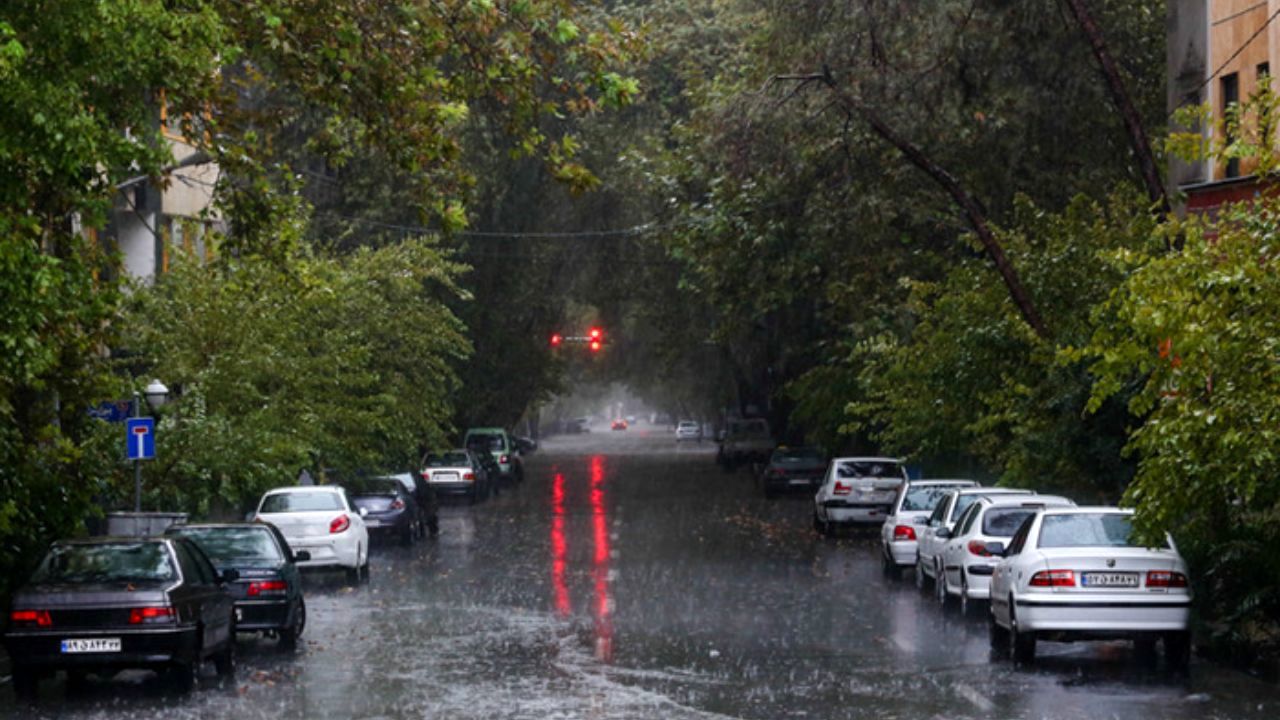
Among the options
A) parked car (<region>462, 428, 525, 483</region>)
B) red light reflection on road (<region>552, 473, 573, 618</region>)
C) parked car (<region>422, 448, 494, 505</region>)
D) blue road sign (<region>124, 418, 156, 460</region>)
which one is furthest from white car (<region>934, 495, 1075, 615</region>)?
parked car (<region>462, 428, 525, 483</region>)

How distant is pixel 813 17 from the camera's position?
1184 inches

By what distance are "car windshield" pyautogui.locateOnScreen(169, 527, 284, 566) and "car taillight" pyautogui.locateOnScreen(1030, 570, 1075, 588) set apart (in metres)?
8.15

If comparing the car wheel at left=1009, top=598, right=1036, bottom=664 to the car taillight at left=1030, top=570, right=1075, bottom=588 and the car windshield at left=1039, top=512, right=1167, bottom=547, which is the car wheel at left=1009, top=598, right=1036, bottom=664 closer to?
the car taillight at left=1030, top=570, right=1075, bottom=588

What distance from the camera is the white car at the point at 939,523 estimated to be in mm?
24484

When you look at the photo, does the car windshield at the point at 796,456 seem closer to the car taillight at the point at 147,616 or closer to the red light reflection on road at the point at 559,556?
the red light reflection on road at the point at 559,556

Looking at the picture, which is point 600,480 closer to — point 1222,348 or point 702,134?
point 702,134

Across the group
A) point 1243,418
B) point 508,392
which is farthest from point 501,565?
point 508,392

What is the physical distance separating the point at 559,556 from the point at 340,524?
555 cm

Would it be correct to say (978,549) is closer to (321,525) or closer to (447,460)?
(321,525)

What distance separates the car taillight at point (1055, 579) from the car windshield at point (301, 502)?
14715 mm

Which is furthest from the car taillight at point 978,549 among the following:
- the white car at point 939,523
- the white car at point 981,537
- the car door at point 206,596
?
the car door at point 206,596

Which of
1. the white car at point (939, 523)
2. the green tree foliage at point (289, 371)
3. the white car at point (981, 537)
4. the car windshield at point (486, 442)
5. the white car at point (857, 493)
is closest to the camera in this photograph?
the white car at point (981, 537)

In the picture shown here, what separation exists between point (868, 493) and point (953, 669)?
20996 millimetres

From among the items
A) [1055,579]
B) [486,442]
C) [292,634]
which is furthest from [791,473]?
[1055,579]
